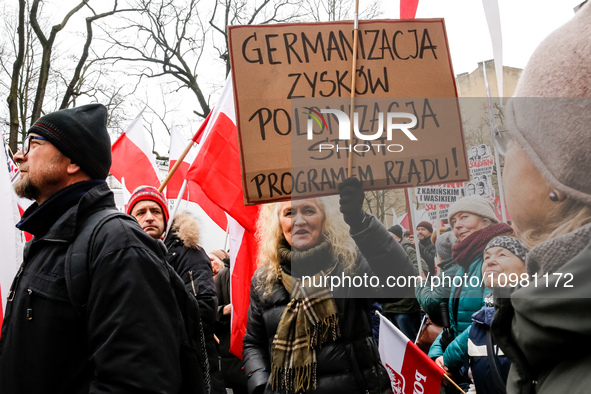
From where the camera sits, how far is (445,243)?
180 cm

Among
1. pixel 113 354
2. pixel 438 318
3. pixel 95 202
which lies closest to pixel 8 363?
pixel 113 354

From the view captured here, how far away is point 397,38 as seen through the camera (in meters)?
2.35

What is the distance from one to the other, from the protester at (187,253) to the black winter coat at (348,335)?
973 millimetres

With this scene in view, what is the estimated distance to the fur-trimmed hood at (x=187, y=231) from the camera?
4273 millimetres

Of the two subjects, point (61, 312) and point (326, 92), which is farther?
point (326, 92)

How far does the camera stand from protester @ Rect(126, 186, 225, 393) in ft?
13.2

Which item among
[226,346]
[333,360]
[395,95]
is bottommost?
[226,346]

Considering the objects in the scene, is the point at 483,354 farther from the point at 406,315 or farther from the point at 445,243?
the point at 406,315

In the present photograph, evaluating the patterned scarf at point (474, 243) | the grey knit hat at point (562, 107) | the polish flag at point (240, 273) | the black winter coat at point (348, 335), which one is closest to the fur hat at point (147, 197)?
the polish flag at point (240, 273)

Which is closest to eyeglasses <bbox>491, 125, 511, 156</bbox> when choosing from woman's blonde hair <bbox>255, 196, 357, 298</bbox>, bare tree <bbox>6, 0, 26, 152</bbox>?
woman's blonde hair <bbox>255, 196, 357, 298</bbox>

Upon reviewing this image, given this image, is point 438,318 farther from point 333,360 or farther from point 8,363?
point 8,363

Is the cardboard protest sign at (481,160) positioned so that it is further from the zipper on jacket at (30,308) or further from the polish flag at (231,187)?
the polish flag at (231,187)

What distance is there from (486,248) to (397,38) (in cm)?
106

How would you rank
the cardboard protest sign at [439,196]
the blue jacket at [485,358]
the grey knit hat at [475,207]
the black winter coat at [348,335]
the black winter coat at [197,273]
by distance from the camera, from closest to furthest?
the grey knit hat at [475,207] < the cardboard protest sign at [439,196] < the black winter coat at [348,335] < the blue jacket at [485,358] < the black winter coat at [197,273]
